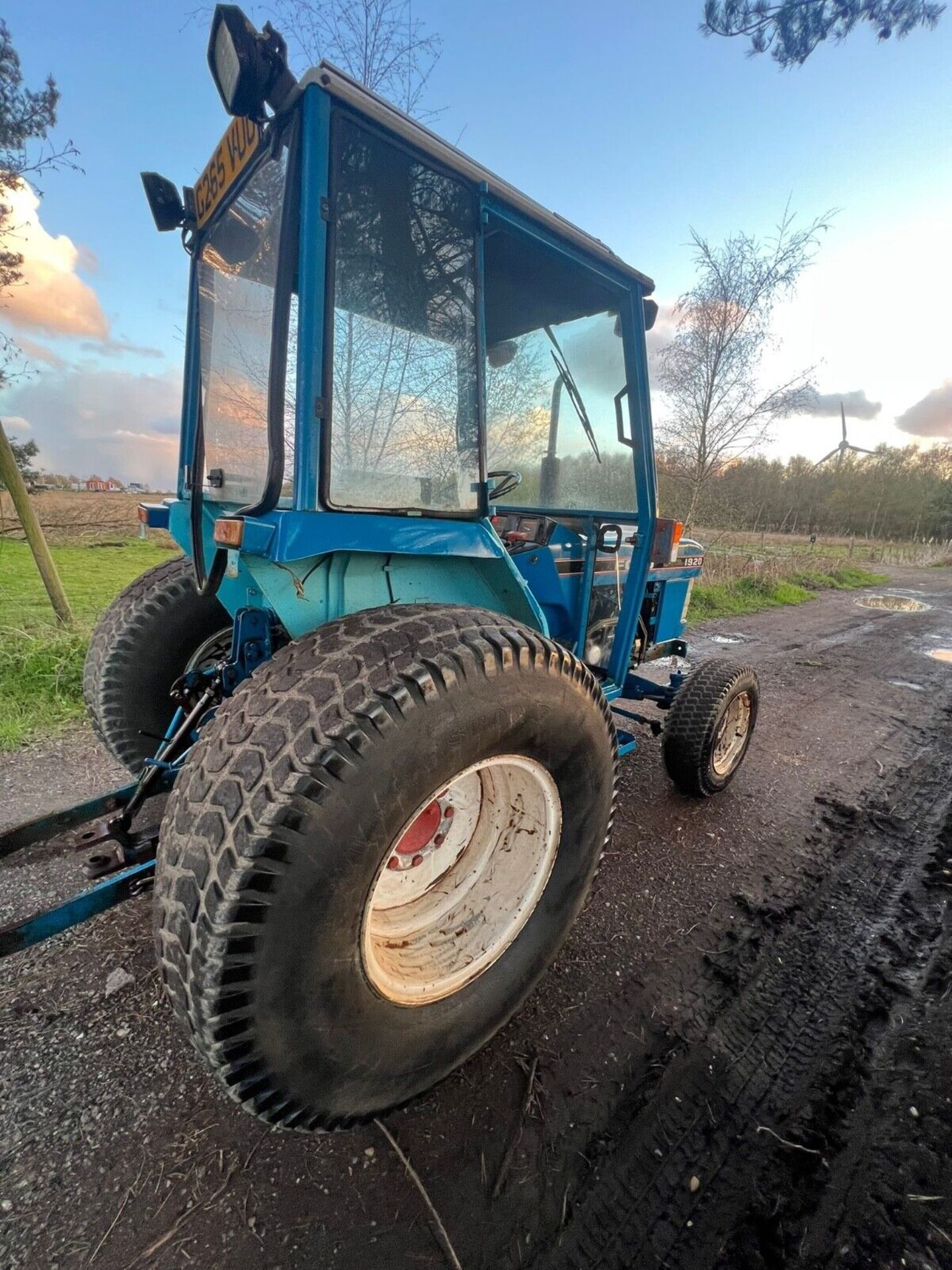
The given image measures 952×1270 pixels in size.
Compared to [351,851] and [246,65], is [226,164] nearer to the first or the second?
[246,65]

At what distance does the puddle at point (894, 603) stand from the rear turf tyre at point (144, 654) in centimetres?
1224

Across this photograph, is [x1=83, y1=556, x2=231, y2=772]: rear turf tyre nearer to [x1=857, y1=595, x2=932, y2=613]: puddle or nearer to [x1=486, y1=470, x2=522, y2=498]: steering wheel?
[x1=486, y1=470, x2=522, y2=498]: steering wheel

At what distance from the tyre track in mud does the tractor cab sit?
1.48 metres

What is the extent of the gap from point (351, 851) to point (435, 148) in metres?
1.91

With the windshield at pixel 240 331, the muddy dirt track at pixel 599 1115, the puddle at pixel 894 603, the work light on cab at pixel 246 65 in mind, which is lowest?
the muddy dirt track at pixel 599 1115

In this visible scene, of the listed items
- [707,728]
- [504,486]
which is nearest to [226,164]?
[504,486]

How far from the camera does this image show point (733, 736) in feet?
11.3

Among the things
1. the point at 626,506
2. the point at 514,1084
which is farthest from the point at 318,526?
the point at 626,506

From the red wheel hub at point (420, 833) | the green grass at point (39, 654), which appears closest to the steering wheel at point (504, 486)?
the red wheel hub at point (420, 833)

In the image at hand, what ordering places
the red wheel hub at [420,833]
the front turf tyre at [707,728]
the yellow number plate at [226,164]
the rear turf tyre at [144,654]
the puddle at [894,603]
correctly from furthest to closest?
the puddle at [894,603], the front turf tyre at [707,728], the rear turf tyre at [144,654], the red wheel hub at [420,833], the yellow number plate at [226,164]

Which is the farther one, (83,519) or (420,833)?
(83,519)

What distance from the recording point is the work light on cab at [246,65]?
4.13ft

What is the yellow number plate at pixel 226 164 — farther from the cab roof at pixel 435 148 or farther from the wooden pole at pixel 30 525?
the wooden pole at pixel 30 525

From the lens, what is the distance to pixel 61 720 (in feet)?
12.6
